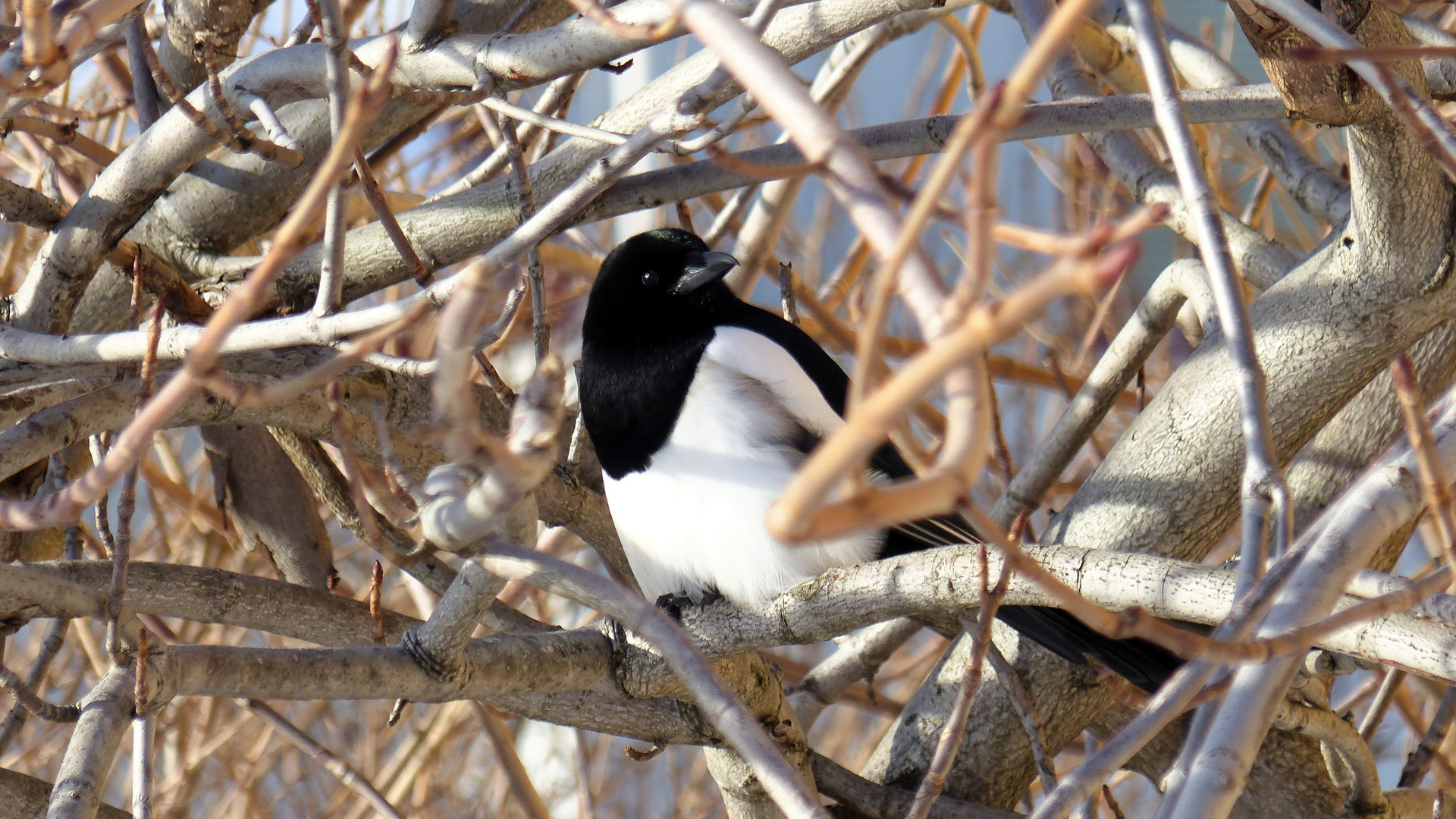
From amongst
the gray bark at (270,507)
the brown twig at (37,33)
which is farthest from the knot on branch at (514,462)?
the gray bark at (270,507)

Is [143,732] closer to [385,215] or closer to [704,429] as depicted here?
[385,215]

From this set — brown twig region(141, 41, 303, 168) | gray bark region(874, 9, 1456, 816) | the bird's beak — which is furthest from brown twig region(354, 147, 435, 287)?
gray bark region(874, 9, 1456, 816)

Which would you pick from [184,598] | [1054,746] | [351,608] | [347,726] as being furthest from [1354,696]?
[347,726]

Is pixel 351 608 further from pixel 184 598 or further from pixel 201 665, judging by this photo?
pixel 201 665

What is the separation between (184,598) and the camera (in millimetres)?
1779

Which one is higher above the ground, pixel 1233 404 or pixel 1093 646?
pixel 1233 404

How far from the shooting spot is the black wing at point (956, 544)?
1.80 metres

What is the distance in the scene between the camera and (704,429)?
2.04 m

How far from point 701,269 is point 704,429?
1.04 feet

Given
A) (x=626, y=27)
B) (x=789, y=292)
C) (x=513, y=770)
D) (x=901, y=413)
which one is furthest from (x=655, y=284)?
(x=901, y=413)

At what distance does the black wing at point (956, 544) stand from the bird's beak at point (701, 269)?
10 centimetres

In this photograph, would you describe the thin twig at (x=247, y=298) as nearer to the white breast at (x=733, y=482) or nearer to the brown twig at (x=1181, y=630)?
the brown twig at (x=1181, y=630)

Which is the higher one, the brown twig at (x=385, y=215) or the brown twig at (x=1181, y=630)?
the brown twig at (x=385, y=215)

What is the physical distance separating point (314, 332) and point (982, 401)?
0.77m
